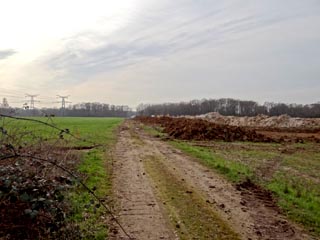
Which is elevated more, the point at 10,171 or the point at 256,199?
the point at 10,171

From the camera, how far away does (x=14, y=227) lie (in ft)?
16.8

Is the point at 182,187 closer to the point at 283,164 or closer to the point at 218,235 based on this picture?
the point at 218,235

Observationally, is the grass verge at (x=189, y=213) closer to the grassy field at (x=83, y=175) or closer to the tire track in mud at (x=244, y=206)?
the tire track in mud at (x=244, y=206)

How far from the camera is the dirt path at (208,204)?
6395 millimetres

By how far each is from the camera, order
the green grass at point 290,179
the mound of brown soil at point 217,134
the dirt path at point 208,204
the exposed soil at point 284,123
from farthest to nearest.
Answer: the exposed soil at point 284,123
the mound of brown soil at point 217,134
the green grass at point 290,179
the dirt path at point 208,204

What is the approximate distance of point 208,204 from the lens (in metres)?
7.95

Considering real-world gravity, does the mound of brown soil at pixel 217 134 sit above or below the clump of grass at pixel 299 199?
above

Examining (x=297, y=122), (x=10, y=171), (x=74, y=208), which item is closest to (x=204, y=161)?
(x=74, y=208)

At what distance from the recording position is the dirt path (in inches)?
252

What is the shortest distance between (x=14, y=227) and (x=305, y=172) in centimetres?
1011

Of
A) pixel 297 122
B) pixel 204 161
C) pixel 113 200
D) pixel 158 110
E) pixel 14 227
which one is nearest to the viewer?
pixel 14 227

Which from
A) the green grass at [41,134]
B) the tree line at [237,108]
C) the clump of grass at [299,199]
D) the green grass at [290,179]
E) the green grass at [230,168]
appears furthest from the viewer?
the tree line at [237,108]

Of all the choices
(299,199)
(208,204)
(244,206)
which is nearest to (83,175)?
(208,204)

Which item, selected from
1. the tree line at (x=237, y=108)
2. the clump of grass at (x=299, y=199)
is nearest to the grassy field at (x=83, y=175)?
the clump of grass at (x=299, y=199)
